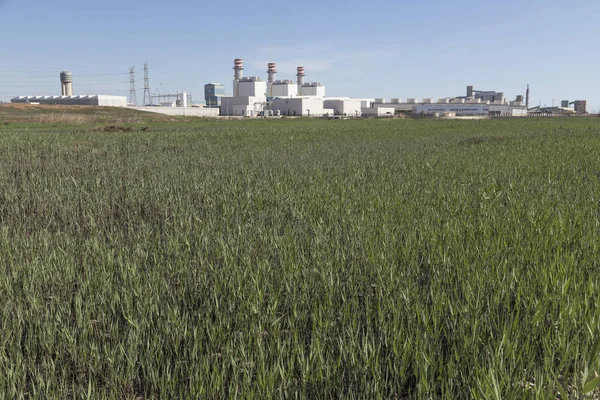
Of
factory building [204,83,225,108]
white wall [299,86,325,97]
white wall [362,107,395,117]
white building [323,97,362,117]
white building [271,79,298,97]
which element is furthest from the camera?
factory building [204,83,225,108]

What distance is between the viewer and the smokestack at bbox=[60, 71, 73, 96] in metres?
132

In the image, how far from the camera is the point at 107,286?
3.83 m

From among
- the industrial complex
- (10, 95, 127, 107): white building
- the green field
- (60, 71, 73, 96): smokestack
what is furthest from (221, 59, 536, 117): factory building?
the green field

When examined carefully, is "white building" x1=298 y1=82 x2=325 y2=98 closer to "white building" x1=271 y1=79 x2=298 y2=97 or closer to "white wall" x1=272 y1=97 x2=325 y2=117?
"white building" x1=271 y1=79 x2=298 y2=97

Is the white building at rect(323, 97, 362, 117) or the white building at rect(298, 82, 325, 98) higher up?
the white building at rect(298, 82, 325, 98)

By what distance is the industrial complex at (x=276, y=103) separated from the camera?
109m

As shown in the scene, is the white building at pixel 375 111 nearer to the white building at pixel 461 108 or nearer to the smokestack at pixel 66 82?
the white building at pixel 461 108

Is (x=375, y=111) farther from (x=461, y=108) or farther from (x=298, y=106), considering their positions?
(x=461, y=108)

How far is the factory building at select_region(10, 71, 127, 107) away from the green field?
338ft

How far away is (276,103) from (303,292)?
118544 mm

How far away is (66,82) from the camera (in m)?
133

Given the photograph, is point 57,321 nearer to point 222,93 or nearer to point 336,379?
point 336,379

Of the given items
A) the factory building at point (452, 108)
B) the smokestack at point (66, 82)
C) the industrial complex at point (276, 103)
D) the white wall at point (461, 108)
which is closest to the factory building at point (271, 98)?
the industrial complex at point (276, 103)

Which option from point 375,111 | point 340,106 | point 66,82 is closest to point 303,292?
point 375,111
